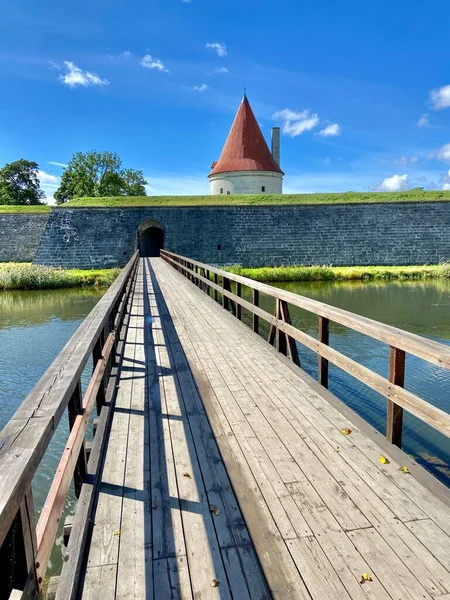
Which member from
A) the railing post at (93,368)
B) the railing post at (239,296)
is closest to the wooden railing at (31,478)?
the railing post at (93,368)

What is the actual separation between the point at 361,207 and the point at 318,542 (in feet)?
96.7

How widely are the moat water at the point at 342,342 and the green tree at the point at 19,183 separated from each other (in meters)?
40.3

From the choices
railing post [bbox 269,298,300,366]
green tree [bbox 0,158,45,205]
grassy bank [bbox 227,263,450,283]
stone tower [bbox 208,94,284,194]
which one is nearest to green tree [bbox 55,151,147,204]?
green tree [bbox 0,158,45,205]

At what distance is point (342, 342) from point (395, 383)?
7.00 metres

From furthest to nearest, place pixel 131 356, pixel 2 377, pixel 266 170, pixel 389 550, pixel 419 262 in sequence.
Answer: pixel 266 170, pixel 419 262, pixel 2 377, pixel 131 356, pixel 389 550

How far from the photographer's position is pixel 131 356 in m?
5.62

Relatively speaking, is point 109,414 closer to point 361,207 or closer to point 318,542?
point 318,542

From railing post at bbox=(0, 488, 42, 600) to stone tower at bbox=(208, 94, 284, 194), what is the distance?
3714cm

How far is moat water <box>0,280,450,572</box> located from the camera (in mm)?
5156

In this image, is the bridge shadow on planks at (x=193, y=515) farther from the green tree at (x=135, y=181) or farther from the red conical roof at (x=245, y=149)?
the green tree at (x=135, y=181)

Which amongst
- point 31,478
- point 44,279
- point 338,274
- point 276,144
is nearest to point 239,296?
point 31,478

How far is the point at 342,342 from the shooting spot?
981cm

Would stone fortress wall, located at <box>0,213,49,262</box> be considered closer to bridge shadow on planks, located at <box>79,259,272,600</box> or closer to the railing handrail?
bridge shadow on planks, located at <box>79,259,272,600</box>

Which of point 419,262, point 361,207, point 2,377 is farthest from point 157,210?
point 2,377
